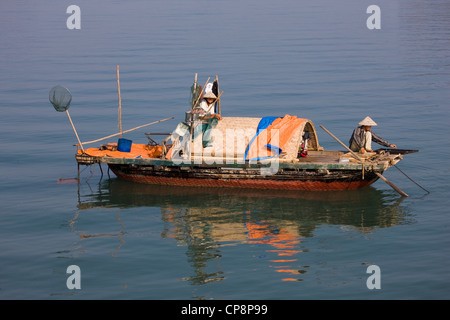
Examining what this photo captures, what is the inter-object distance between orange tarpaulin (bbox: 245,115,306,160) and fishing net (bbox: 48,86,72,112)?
5.36 metres

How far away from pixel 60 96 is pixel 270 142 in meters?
6.05

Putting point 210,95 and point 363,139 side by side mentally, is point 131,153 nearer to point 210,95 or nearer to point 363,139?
point 210,95

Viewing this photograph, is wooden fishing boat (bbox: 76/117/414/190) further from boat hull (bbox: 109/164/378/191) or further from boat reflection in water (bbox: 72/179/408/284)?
boat reflection in water (bbox: 72/179/408/284)

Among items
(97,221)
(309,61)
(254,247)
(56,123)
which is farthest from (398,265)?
(309,61)

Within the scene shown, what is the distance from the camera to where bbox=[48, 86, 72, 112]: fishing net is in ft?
65.5

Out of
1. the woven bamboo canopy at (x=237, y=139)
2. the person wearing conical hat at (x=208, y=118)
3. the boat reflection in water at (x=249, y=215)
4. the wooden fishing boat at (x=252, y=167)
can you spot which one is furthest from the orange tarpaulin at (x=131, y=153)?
the person wearing conical hat at (x=208, y=118)

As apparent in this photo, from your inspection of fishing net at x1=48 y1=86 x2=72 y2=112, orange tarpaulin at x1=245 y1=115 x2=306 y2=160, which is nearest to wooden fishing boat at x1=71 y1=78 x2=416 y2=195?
orange tarpaulin at x1=245 y1=115 x2=306 y2=160

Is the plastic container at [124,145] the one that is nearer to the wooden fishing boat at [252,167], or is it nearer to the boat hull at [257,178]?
the wooden fishing boat at [252,167]

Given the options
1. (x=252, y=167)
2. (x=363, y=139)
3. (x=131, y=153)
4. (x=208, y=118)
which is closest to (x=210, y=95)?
(x=208, y=118)

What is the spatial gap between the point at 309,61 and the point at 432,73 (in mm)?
7521

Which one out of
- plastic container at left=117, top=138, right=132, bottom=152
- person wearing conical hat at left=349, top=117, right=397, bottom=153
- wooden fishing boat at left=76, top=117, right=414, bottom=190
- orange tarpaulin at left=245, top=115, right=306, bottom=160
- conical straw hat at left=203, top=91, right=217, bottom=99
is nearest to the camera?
wooden fishing boat at left=76, top=117, right=414, bottom=190

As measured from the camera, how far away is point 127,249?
53.8 ft

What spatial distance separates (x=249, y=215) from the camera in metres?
18.5

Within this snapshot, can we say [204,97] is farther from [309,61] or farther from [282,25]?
[282,25]
